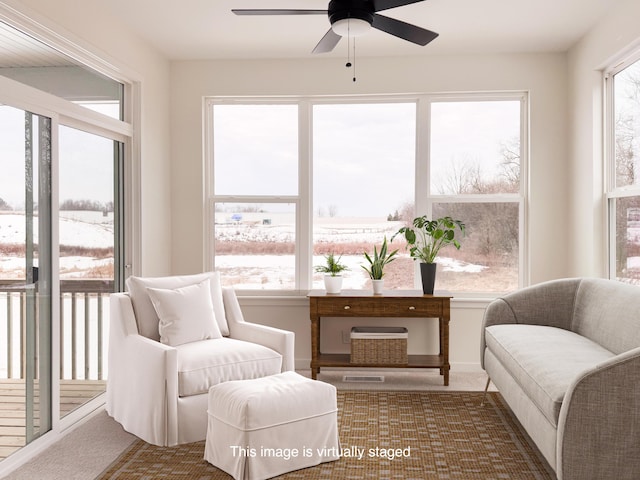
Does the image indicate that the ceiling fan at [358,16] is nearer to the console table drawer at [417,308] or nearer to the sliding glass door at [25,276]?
the sliding glass door at [25,276]

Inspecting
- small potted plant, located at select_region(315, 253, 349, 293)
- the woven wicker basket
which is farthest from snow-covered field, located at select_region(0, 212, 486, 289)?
the woven wicker basket

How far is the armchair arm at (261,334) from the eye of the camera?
142 inches

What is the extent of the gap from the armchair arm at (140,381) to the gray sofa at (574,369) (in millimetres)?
1797

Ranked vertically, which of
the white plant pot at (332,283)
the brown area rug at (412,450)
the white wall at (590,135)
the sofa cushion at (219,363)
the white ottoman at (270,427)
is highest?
the white wall at (590,135)

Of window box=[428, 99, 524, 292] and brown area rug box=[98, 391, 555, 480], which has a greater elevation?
window box=[428, 99, 524, 292]

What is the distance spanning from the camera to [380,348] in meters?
4.46

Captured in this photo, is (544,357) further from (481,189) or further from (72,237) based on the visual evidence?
(72,237)

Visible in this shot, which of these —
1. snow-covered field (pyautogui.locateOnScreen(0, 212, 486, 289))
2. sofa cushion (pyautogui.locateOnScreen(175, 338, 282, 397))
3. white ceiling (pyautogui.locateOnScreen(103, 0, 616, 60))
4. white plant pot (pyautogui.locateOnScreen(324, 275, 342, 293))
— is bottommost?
sofa cushion (pyautogui.locateOnScreen(175, 338, 282, 397))

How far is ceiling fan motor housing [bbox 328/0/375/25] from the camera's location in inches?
117

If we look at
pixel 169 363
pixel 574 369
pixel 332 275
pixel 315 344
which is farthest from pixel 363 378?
pixel 574 369

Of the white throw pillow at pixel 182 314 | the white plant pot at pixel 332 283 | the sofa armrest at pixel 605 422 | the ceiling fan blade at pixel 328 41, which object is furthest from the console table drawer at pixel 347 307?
the sofa armrest at pixel 605 422

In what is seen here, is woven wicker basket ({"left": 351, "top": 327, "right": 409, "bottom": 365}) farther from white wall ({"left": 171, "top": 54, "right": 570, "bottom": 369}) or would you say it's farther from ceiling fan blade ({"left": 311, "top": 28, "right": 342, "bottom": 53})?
ceiling fan blade ({"left": 311, "top": 28, "right": 342, "bottom": 53})

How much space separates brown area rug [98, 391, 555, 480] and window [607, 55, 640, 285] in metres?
1.28

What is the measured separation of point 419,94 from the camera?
493cm
